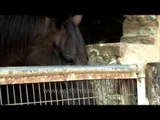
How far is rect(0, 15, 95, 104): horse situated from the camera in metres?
2.04

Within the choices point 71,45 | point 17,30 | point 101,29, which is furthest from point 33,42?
point 101,29

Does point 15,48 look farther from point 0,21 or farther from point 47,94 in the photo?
point 47,94

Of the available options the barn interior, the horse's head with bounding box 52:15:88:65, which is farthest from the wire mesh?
the barn interior

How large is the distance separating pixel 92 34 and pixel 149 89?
1344mm

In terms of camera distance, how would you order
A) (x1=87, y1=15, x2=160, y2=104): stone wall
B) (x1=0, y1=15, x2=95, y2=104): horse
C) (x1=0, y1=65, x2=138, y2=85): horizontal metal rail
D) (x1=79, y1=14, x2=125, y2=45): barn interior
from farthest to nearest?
(x1=79, y1=14, x2=125, y2=45): barn interior < (x1=87, y1=15, x2=160, y2=104): stone wall < (x1=0, y1=15, x2=95, y2=104): horse < (x1=0, y1=65, x2=138, y2=85): horizontal metal rail

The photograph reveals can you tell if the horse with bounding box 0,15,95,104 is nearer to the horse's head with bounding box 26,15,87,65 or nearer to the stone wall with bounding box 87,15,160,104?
the horse's head with bounding box 26,15,87,65

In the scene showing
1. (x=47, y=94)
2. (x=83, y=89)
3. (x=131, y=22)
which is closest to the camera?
(x=47, y=94)

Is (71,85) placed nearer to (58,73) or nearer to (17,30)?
(58,73)

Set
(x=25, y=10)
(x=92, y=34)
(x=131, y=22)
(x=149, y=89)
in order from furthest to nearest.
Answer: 1. (x=92, y=34)
2. (x=131, y=22)
3. (x=149, y=89)
4. (x=25, y=10)

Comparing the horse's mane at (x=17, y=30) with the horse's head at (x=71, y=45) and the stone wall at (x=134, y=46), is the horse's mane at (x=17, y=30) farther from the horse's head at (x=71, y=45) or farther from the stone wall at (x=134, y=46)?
the stone wall at (x=134, y=46)

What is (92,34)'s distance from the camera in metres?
3.74

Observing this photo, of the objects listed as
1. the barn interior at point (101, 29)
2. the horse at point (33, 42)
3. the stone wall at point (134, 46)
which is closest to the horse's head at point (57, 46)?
the horse at point (33, 42)

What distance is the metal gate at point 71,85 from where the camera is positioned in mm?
1638
